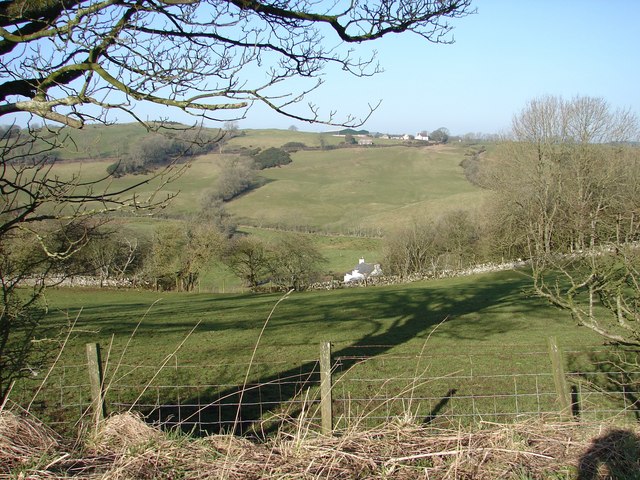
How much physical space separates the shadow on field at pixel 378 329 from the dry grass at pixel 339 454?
6.10 metres

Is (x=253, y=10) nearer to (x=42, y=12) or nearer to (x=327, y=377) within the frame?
(x=42, y=12)

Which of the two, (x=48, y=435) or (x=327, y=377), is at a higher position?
(x=48, y=435)

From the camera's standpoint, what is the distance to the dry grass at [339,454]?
2.67 meters

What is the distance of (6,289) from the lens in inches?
205

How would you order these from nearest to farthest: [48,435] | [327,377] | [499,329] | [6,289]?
[48,435]
[6,289]
[327,377]
[499,329]

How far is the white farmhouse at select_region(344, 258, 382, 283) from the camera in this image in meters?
48.2

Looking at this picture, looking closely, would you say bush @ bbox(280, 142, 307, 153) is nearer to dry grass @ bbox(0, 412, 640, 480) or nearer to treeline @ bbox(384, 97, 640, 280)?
treeline @ bbox(384, 97, 640, 280)

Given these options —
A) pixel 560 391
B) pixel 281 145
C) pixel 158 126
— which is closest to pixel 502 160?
pixel 560 391

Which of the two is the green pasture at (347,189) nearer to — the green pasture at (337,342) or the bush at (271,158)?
the bush at (271,158)

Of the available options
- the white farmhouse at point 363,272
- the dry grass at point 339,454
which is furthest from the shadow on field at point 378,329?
the white farmhouse at point 363,272

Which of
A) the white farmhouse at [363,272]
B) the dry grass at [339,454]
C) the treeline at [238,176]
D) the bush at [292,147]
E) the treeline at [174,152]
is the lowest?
the white farmhouse at [363,272]

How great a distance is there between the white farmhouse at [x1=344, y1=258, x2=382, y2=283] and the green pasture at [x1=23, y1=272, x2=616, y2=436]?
18075mm

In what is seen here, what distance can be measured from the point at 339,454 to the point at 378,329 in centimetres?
1631

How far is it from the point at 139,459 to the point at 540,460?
6.43 feet
